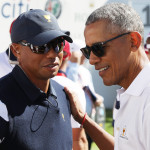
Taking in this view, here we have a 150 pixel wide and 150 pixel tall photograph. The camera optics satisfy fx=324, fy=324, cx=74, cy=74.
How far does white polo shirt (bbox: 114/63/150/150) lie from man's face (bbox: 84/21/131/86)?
123mm

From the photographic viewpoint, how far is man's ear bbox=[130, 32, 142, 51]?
1.89 meters

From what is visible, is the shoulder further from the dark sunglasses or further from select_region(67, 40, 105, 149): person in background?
select_region(67, 40, 105, 149): person in background

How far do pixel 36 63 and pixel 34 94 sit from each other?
0.26 meters

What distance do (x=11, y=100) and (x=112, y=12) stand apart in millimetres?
816

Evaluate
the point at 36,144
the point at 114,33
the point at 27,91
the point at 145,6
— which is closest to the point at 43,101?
the point at 27,91

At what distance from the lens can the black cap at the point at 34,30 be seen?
7.16 feet

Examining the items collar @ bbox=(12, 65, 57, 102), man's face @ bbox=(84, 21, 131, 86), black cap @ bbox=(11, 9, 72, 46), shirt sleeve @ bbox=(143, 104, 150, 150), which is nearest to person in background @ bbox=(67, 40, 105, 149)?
black cap @ bbox=(11, 9, 72, 46)

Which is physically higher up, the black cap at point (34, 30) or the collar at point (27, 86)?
the black cap at point (34, 30)

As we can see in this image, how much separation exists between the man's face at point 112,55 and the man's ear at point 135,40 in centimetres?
3

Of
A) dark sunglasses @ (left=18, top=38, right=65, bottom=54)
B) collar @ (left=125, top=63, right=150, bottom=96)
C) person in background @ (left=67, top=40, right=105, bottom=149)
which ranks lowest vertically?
person in background @ (left=67, top=40, right=105, bottom=149)

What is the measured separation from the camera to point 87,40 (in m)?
2.01

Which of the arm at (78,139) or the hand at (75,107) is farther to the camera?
the arm at (78,139)

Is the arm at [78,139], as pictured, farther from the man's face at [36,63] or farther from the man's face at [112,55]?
the man's face at [112,55]

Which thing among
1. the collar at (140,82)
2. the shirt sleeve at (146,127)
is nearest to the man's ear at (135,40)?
the collar at (140,82)
